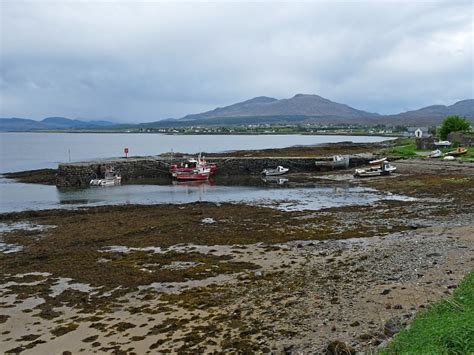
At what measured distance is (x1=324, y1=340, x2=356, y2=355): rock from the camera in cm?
785

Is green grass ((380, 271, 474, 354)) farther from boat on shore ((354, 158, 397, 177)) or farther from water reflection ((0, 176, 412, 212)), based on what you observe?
boat on shore ((354, 158, 397, 177))

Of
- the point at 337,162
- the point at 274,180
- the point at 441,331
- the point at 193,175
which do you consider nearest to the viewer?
the point at 441,331

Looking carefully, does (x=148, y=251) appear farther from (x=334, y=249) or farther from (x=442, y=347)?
(x=442, y=347)

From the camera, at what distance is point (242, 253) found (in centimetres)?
1694

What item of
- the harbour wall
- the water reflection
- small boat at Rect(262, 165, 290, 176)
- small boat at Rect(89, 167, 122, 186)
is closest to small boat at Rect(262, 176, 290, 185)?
the water reflection

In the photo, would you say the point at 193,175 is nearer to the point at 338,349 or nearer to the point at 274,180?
the point at 274,180

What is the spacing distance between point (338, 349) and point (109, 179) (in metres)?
41.5

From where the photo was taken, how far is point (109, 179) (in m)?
46.3

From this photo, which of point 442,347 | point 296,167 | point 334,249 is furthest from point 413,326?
point 296,167

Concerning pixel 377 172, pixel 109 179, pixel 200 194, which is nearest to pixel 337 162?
pixel 377 172

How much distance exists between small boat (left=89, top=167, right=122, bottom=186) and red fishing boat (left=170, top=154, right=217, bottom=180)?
6.44 m

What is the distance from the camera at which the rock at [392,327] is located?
8.45 metres

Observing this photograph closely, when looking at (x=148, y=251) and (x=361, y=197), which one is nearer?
(x=148, y=251)

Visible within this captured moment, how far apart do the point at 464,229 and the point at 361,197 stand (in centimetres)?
1351
